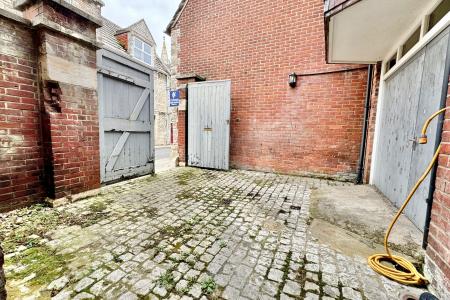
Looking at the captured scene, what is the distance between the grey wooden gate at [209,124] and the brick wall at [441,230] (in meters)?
4.33

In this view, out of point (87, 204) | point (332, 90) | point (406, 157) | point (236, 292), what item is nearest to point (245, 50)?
point (332, 90)

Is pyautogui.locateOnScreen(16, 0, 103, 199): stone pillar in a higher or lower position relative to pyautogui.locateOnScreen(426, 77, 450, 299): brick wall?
higher

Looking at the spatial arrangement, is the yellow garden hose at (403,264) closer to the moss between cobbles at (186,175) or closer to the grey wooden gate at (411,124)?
the grey wooden gate at (411,124)

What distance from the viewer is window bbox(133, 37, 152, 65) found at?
11.8 m

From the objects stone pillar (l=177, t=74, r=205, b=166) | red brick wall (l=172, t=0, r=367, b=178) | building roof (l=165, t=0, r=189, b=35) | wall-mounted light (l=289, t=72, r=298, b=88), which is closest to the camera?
red brick wall (l=172, t=0, r=367, b=178)

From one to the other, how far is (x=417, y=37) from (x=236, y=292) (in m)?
4.01

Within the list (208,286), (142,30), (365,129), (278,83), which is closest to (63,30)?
(208,286)

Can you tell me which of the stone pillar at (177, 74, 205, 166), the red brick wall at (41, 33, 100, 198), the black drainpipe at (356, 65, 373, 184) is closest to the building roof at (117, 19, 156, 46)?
the stone pillar at (177, 74, 205, 166)

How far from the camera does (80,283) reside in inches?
60.6

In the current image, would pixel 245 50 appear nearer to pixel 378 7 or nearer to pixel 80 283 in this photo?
pixel 378 7

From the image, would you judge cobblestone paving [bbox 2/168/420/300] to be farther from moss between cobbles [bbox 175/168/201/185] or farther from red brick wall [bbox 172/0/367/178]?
red brick wall [bbox 172/0/367/178]

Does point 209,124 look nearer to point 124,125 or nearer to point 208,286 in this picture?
point 124,125

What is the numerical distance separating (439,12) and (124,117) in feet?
16.9

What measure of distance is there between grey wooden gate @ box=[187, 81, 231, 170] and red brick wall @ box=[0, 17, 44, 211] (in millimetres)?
3638
